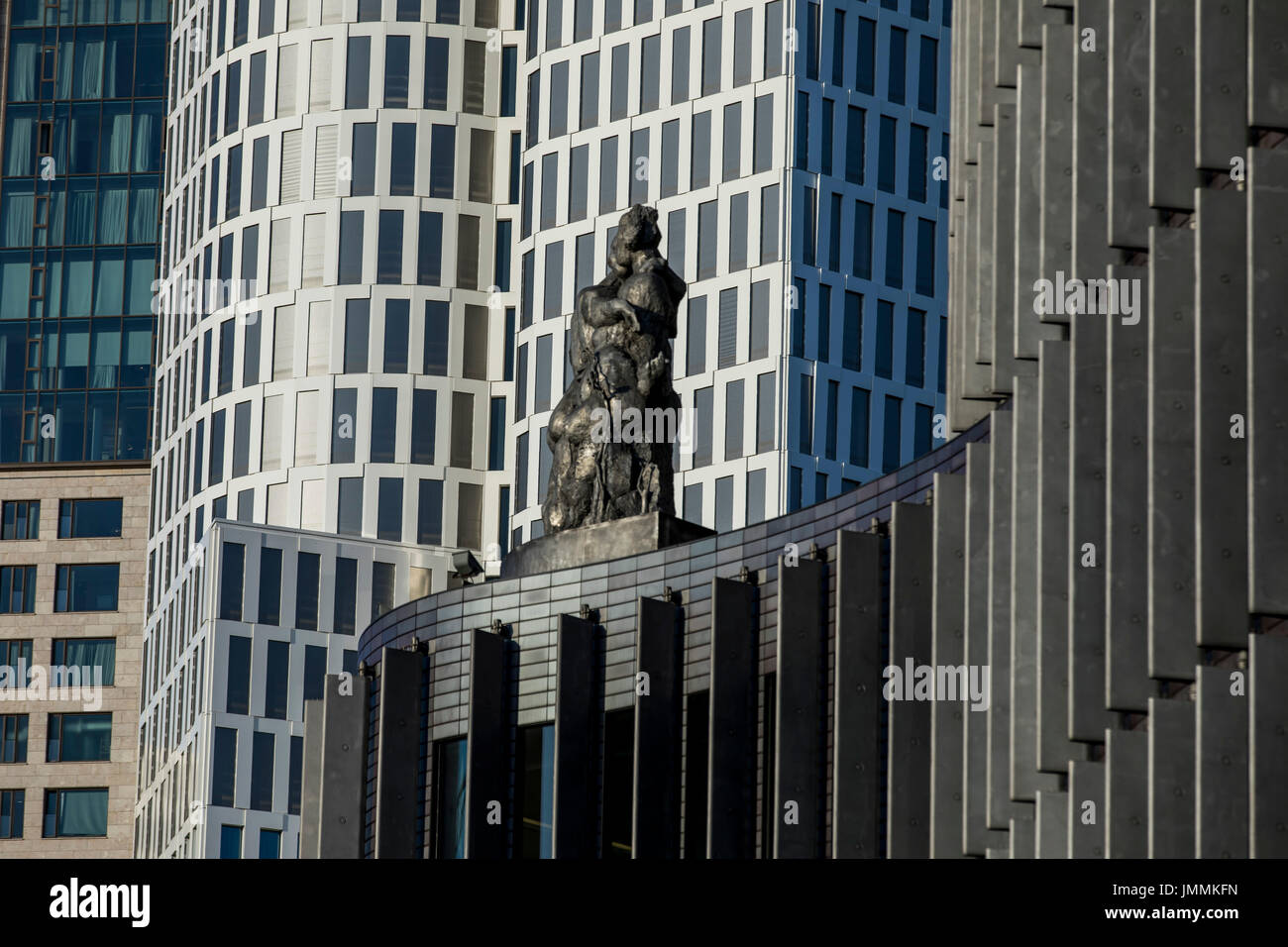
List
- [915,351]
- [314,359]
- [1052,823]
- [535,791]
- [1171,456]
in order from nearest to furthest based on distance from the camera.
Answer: [1171,456]
[1052,823]
[535,791]
[915,351]
[314,359]

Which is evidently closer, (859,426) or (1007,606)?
(1007,606)

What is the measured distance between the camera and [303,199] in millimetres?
123188

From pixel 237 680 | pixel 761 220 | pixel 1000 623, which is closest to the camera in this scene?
pixel 1000 623

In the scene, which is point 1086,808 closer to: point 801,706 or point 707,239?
point 801,706

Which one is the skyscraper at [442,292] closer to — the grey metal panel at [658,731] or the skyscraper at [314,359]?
the skyscraper at [314,359]

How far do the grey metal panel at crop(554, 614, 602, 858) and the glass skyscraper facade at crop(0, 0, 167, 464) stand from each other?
94.5m

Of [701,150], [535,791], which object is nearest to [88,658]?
[701,150]

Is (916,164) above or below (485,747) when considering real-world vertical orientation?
A: above

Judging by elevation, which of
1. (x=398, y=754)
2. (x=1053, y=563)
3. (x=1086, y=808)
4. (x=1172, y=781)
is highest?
(x=1053, y=563)

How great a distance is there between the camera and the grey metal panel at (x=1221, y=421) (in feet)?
117

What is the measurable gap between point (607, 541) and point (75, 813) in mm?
91157

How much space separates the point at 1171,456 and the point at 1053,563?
510cm

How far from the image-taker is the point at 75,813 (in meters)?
144
